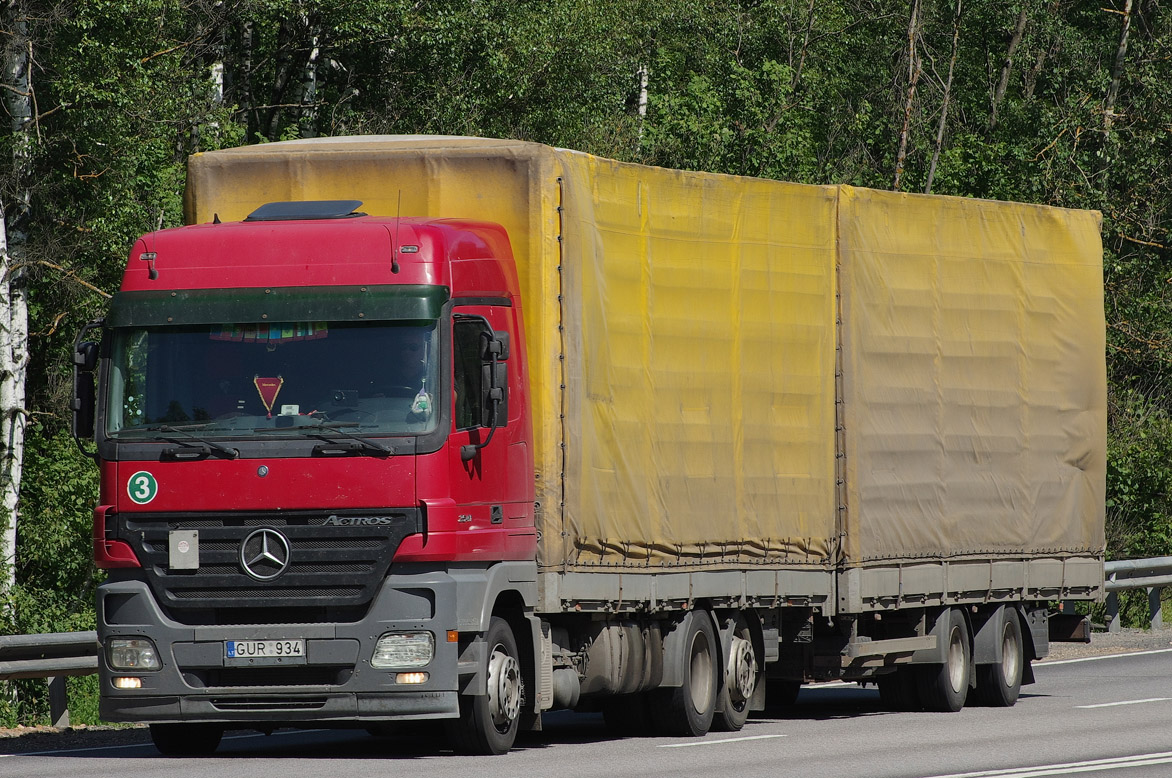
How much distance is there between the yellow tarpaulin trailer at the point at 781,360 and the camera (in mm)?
13141

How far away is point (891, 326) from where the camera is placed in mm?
16406

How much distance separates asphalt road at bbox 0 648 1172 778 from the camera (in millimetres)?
11664

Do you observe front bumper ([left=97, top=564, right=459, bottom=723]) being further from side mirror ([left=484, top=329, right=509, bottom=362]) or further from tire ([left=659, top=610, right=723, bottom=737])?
tire ([left=659, top=610, right=723, bottom=737])

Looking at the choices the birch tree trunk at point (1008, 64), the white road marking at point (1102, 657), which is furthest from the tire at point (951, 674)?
the birch tree trunk at point (1008, 64)

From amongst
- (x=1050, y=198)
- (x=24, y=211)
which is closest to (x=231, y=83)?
(x=24, y=211)

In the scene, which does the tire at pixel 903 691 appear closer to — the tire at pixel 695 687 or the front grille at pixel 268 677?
the tire at pixel 695 687

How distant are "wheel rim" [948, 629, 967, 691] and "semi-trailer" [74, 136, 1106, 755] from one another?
3cm

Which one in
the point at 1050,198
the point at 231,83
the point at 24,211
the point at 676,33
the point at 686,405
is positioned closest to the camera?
the point at 686,405

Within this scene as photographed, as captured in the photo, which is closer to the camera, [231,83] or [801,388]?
[801,388]

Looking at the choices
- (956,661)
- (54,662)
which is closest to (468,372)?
(54,662)

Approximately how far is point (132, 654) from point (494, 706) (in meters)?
2.20

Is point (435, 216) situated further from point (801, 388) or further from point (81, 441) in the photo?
point (801, 388)

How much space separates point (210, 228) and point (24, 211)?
13280 millimetres

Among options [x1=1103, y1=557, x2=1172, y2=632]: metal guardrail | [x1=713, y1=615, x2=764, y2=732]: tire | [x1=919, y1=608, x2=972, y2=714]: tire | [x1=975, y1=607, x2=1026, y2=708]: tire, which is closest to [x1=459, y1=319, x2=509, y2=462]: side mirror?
[x1=713, y1=615, x2=764, y2=732]: tire
